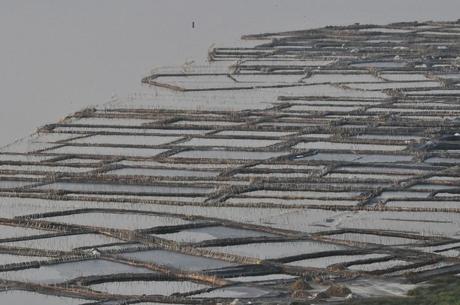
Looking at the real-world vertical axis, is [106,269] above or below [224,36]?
below

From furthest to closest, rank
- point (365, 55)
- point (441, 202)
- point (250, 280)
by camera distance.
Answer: point (365, 55) → point (441, 202) → point (250, 280)

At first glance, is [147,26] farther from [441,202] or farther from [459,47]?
[441,202]

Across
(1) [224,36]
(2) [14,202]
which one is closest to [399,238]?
(2) [14,202]

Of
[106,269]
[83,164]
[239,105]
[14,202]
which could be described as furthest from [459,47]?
[106,269]

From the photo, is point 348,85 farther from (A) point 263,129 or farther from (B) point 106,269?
(B) point 106,269

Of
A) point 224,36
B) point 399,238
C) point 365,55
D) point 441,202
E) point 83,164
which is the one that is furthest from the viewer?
point 224,36

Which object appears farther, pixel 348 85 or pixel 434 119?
pixel 348 85
